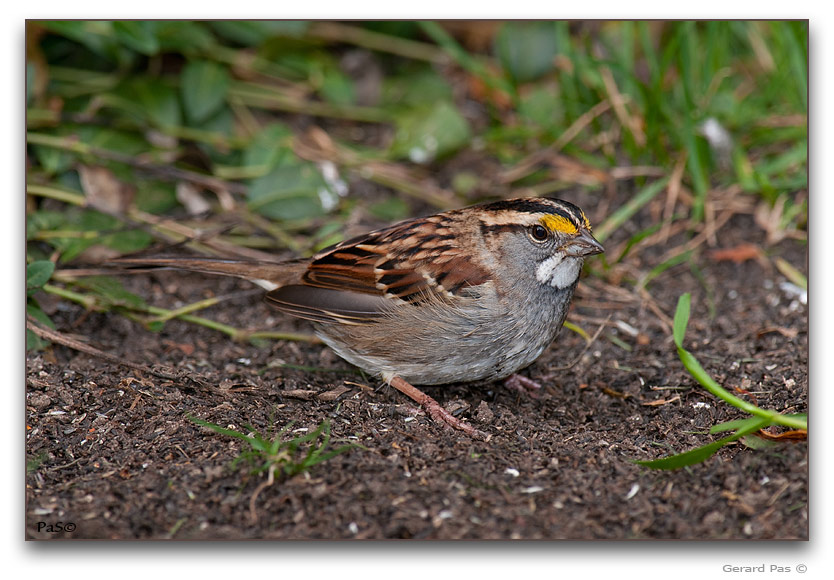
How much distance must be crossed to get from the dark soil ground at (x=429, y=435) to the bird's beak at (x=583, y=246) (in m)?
0.71

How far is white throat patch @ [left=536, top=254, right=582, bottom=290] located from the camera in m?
4.07

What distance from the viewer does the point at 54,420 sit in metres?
3.74

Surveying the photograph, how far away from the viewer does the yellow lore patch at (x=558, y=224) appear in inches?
158

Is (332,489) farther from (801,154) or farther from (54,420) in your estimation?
(801,154)

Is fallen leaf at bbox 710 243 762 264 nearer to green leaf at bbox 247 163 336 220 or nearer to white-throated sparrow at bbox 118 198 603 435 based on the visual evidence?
white-throated sparrow at bbox 118 198 603 435

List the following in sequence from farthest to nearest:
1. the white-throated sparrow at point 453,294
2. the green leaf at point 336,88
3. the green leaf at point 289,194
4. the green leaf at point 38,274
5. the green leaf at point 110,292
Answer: the green leaf at point 336,88, the green leaf at point 289,194, the green leaf at point 110,292, the green leaf at point 38,274, the white-throated sparrow at point 453,294

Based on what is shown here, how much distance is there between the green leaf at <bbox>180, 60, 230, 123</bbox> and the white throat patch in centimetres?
270

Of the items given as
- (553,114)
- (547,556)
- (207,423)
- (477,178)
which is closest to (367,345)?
(207,423)

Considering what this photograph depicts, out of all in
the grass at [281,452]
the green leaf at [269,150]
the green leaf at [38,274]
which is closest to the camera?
the grass at [281,452]

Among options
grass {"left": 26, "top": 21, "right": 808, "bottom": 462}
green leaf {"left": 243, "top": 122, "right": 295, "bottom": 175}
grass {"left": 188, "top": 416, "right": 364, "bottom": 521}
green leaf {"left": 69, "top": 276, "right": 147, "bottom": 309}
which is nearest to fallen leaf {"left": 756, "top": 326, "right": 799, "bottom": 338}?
grass {"left": 26, "top": 21, "right": 808, "bottom": 462}

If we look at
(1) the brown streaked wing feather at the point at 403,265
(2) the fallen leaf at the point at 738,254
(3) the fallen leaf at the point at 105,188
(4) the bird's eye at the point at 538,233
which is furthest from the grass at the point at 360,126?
(4) the bird's eye at the point at 538,233

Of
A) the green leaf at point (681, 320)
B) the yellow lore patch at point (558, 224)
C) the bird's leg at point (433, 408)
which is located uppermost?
the yellow lore patch at point (558, 224)

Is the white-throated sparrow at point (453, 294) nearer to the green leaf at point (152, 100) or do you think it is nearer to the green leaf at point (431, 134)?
the green leaf at point (431, 134)

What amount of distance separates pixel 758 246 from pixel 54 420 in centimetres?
385
